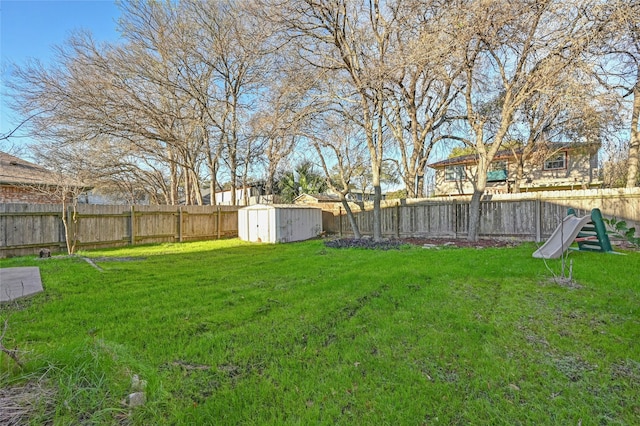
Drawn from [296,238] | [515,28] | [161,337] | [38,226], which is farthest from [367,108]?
[38,226]

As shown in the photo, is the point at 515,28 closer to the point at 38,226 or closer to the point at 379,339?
the point at 379,339

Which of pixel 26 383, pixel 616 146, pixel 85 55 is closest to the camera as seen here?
pixel 26 383

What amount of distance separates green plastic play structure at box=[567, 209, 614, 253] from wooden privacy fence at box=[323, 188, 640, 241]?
2.19 m

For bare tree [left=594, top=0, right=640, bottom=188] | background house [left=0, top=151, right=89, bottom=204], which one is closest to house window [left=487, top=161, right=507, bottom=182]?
bare tree [left=594, top=0, right=640, bottom=188]

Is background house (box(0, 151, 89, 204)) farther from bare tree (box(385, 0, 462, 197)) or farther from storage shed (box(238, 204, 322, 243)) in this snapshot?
bare tree (box(385, 0, 462, 197))

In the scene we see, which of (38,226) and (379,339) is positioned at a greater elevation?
(38,226)

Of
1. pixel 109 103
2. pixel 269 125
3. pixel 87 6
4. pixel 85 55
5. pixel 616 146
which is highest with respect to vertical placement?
pixel 85 55

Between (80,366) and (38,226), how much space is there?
29.5ft

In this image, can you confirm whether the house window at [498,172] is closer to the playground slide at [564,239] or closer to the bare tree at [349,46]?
the bare tree at [349,46]

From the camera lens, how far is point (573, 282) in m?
4.10

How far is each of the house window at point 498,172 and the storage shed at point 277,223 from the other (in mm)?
15398

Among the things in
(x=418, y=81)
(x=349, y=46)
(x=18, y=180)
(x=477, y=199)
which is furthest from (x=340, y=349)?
(x=18, y=180)

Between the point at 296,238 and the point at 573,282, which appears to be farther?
the point at 296,238

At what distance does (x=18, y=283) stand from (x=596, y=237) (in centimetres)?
1040
